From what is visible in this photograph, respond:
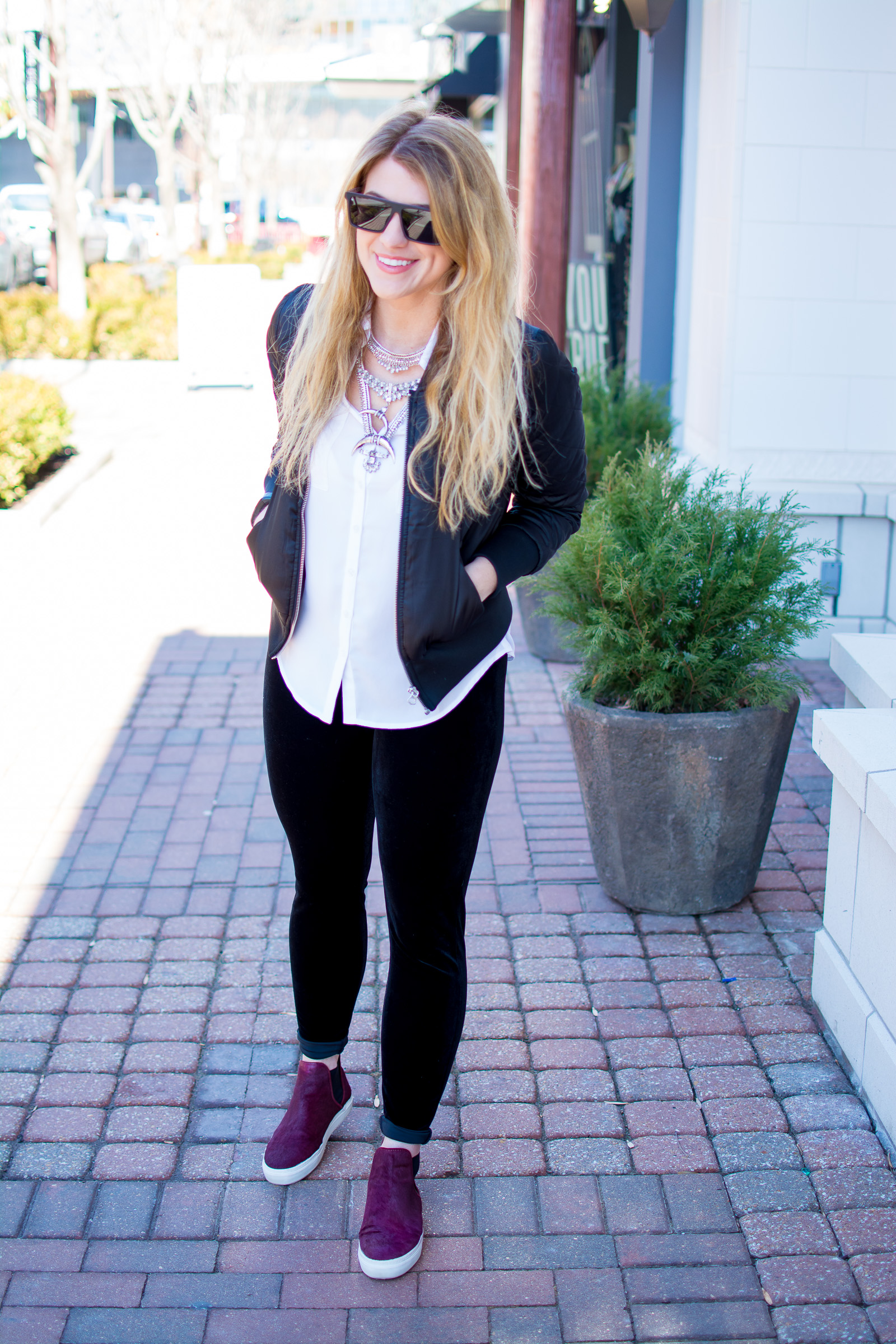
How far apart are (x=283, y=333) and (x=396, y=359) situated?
0.86 feet

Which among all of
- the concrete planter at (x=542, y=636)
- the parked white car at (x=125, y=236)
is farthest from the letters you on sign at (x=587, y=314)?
the parked white car at (x=125, y=236)

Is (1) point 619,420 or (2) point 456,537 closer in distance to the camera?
(2) point 456,537

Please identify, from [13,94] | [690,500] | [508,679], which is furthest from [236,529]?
[13,94]

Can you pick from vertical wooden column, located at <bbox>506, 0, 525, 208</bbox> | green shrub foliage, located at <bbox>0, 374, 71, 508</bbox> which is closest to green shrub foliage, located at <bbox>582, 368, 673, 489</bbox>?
green shrub foliage, located at <bbox>0, 374, 71, 508</bbox>

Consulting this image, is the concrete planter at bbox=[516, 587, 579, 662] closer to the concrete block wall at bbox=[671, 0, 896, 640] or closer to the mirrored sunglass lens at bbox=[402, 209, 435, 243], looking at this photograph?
the concrete block wall at bbox=[671, 0, 896, 640]

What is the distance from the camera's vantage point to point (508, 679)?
5531mm

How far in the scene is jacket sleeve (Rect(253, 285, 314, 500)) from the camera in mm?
2264

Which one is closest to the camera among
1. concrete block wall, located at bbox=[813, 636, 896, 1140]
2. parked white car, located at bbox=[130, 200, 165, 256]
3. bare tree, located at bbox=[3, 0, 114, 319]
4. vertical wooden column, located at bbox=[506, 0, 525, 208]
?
concrete block wall, located at bbox=[813, 636, 896, 1140]

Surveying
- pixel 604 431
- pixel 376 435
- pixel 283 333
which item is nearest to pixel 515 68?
pixel 604 431

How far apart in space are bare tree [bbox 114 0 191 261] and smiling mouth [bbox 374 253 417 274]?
1837 cm

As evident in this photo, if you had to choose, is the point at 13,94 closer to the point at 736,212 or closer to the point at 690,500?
the point at 736,212

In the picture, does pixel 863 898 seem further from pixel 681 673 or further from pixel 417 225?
pixel 417 225

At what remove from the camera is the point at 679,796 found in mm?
3432

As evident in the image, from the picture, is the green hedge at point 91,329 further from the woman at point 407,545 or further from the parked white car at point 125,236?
the parked white car at point 125,236
